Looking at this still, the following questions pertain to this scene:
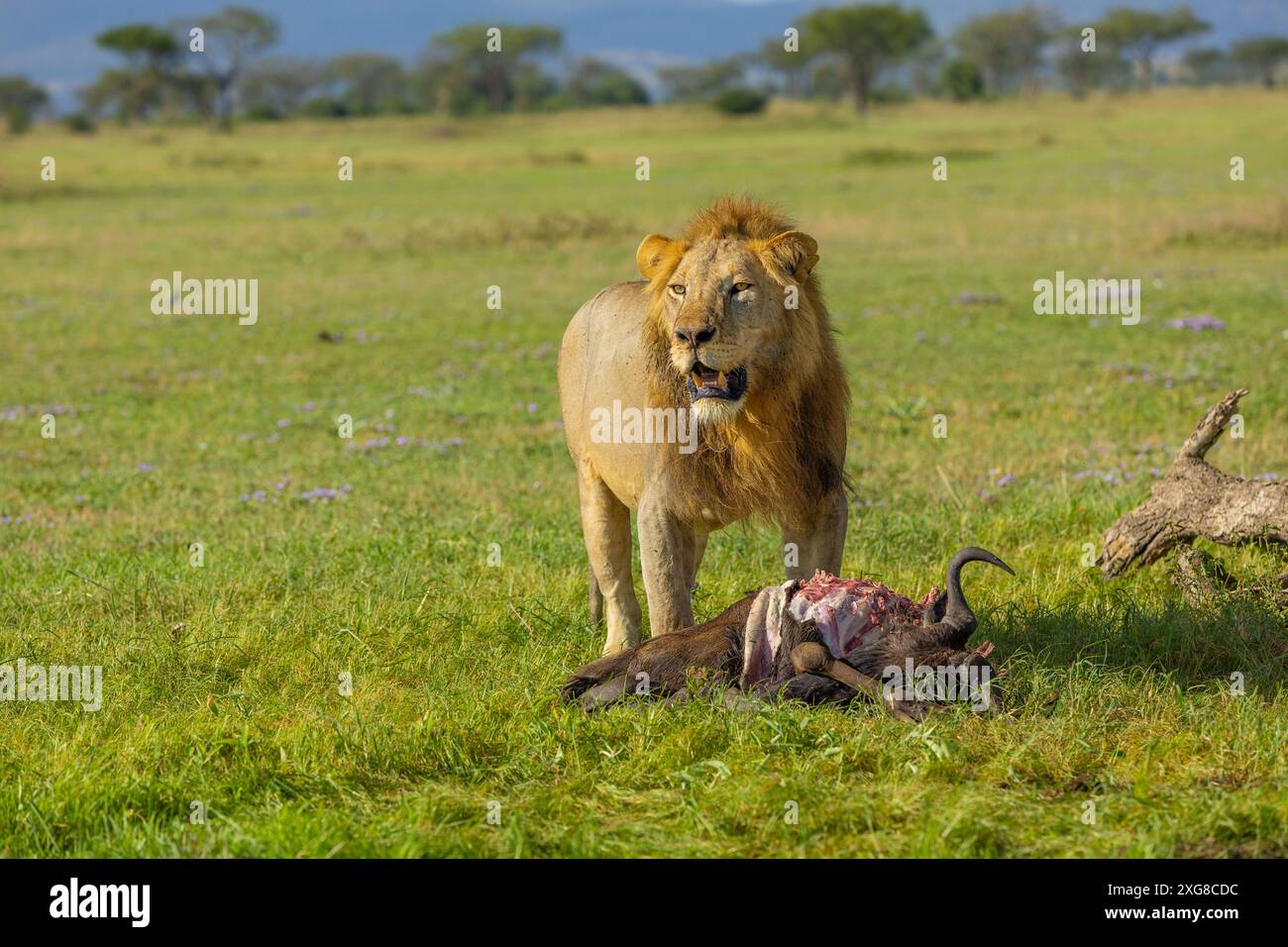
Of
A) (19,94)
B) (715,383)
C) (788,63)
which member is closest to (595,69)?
(788,63)

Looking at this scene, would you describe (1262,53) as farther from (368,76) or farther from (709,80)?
(368,76)

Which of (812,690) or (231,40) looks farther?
(231,40)

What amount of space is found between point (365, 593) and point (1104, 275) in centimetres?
1686

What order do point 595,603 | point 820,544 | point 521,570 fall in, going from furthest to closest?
point 521,570
point 595,603
point 820,544

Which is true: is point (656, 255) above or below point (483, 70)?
below

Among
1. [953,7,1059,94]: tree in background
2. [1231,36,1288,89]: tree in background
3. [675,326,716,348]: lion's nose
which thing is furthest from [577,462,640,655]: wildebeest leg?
[1231,36,1288,89]: tree in background

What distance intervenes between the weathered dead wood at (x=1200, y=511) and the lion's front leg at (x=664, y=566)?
2699 mm

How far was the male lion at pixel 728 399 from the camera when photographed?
5.99 m

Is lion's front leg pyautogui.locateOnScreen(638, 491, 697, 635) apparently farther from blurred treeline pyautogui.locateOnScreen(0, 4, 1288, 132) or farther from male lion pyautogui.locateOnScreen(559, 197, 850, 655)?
blurred treeline pyautogui.locateOnScreen(0, 4, 1288, 132)

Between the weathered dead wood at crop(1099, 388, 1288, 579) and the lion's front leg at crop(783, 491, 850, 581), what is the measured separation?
2086 millimetres

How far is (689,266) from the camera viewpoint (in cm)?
612

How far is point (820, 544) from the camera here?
6.54 metres

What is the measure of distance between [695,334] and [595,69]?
152 meters
